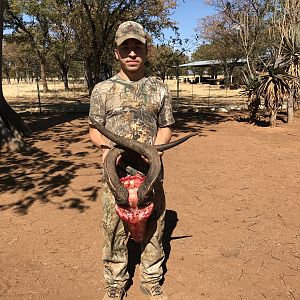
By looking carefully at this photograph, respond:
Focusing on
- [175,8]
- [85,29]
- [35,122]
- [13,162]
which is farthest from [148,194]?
[175,8]

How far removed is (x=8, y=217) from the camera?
4734 mm

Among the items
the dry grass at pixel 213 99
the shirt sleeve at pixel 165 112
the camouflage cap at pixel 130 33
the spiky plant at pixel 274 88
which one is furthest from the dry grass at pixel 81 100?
the camouflage cap at pixel 130 33

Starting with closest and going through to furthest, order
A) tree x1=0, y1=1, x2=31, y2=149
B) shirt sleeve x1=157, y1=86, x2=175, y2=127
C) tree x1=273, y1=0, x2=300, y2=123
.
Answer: shirt sleeve x1=157, y1=86, x2=175, y2=127
tree x1=0, y1=1, x2=31, y2=149
tree x1=273, y1=0, x2=300, y2=123

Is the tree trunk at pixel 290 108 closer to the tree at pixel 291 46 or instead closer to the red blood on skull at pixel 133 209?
the tree at pixel 291 46

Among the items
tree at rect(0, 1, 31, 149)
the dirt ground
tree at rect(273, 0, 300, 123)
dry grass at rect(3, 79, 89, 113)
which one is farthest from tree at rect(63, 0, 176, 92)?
the dirt ground

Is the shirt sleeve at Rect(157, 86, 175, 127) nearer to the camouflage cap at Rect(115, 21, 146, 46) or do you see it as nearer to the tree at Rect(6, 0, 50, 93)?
the camouflage cap at Rect(115, 21, 146, 46)

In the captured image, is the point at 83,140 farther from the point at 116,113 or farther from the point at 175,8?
the point at 175,8

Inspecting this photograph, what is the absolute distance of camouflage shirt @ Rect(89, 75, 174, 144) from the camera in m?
2.65

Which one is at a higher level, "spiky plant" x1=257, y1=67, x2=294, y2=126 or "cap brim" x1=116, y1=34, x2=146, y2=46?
"cap brim" x1=116, y1=34, x2=146, y2=46

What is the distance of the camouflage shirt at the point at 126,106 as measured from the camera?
8.68 ft

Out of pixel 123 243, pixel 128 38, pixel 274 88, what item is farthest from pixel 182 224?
pixel 274 88

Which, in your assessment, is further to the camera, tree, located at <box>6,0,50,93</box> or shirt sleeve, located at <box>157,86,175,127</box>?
tree, located at <box>6,0,50,93</box>

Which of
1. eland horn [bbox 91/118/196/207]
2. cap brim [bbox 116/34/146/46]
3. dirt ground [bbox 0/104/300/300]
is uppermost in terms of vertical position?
cap brim [bbox 116/34/146/46]

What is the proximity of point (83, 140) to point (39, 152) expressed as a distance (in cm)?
143
